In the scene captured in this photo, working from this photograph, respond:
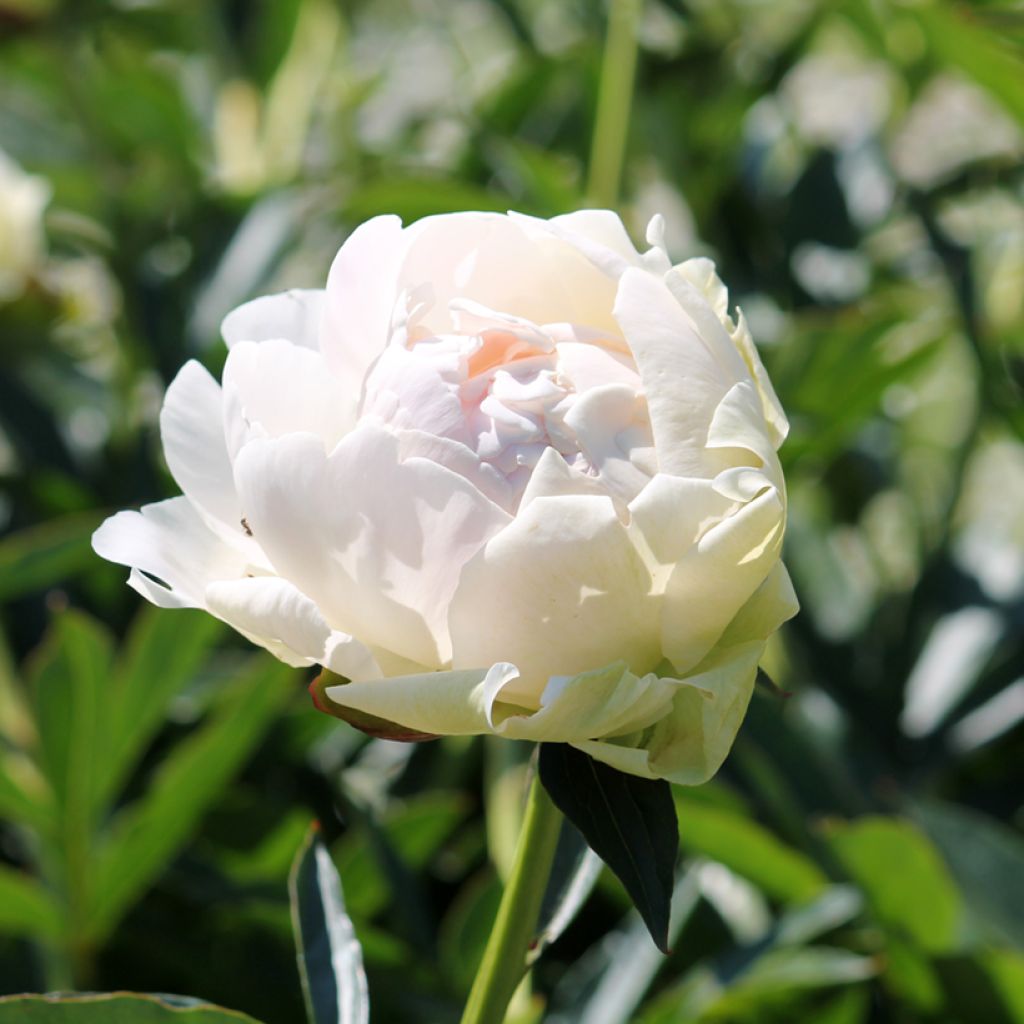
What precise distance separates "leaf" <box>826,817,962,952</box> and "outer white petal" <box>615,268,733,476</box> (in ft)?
1.17

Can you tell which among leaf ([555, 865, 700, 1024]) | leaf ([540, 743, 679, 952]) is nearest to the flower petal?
leaf ([540, 743, 679, 952])

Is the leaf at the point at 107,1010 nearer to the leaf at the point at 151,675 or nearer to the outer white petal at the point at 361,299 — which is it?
the outer white petal at the point at 361,299

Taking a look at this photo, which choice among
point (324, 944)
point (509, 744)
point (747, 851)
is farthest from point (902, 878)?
point (324, 944)

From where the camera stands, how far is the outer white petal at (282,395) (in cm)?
35

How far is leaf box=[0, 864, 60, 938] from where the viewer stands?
2.11ft

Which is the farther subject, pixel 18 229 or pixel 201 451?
pixel 18 229

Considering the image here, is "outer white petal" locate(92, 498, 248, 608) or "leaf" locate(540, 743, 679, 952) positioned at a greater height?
"leaf" locate(540, 743, 679, 952)

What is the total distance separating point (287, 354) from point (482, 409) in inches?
2.2

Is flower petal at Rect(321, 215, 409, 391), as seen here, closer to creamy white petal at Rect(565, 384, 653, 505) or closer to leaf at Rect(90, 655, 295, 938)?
creamy white petal at Rect(565, 384, 653, 505)

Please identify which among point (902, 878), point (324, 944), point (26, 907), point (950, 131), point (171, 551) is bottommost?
point (950, 131)

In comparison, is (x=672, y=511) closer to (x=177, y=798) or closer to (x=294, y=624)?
(x=294, y=624)

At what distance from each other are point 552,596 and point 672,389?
57 mm

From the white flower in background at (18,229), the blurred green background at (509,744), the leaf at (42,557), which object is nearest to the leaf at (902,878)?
the blurred green background at (509,744)

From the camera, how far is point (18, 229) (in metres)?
1.16
